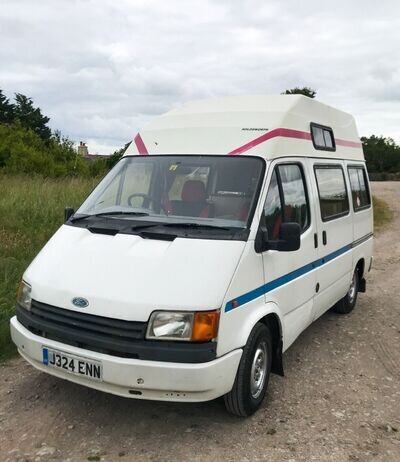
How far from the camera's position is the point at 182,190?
427 centimetres

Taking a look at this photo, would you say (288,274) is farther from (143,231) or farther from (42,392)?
(42,392)

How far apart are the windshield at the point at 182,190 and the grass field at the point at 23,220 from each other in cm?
201

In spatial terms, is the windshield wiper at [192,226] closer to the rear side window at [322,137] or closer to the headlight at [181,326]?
the headlight at [181,326]

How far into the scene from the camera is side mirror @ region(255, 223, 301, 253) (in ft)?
12.1

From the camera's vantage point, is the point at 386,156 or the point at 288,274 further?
the point at 386,156

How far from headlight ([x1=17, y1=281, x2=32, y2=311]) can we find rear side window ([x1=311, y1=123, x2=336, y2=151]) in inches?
127

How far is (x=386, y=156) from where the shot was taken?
76.9 metres

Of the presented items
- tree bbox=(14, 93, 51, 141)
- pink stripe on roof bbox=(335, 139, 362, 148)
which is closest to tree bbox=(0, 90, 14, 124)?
tree bbox=(14, 93, 51, 141)

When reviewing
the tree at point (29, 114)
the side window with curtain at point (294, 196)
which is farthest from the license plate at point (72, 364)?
the tree at point (29, 114)

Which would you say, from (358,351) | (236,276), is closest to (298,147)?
(236,276)

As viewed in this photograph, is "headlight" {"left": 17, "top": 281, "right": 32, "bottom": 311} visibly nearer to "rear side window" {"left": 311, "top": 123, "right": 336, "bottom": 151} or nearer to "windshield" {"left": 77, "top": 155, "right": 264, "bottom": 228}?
"windshield" {"left": 77, "top": 155, "right": 264, "bottom": 228}

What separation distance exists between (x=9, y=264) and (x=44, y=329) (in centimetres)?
372

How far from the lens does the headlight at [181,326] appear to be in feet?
10.4

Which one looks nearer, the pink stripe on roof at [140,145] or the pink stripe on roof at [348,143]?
the pink stripe on roof at [140,145]
